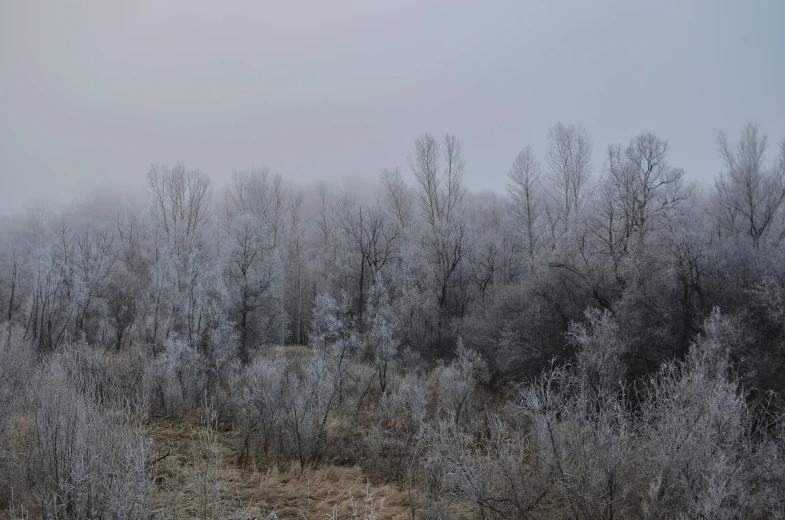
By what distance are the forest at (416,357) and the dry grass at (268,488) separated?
0.08 m

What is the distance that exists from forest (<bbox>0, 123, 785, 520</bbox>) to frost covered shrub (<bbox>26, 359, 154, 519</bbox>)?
0.04 metres

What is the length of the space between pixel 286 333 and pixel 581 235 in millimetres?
18964

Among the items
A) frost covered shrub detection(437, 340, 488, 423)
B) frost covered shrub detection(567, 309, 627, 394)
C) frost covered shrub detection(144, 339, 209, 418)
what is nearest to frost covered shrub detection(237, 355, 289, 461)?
frost covered shrub detection(144, 339, 209, 418)

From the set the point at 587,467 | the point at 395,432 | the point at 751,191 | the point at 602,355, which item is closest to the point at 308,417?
the point at 395,432

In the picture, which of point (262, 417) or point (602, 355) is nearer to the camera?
point (262, 417)

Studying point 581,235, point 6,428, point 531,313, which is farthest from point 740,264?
point 6,428

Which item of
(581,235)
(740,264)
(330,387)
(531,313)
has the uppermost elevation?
(581,235)

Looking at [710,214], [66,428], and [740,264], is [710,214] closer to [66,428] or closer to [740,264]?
[740,264]

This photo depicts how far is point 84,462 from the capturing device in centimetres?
510

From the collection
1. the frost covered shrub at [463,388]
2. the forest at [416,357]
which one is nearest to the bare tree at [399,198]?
the forest at [416,357]

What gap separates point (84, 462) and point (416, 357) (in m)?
20.6

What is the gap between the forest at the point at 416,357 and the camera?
6211 mm

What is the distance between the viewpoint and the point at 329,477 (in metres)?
10.4

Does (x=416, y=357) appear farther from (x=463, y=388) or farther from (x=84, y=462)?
(x=84, y=462)
